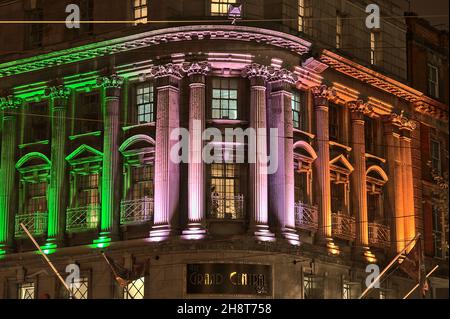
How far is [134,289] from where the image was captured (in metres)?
54.4

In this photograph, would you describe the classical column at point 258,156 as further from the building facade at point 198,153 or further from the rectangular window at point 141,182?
→ the rectangular window at point 141,182

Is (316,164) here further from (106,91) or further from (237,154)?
(106,91)

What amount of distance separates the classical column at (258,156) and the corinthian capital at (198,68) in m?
1.85

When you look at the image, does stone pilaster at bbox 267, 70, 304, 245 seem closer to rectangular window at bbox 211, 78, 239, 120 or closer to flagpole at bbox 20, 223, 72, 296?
rectangular window at bbox 211, 78, 239, 120

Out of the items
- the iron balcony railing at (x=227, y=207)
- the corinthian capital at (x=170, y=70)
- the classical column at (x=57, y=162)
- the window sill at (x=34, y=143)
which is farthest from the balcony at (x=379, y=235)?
the window sill at (x=34, y=143)

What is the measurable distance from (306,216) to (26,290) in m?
14.2

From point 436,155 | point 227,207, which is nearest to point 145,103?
point 227,207

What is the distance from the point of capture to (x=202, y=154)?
54.1m

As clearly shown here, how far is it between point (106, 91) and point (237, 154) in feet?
24.6

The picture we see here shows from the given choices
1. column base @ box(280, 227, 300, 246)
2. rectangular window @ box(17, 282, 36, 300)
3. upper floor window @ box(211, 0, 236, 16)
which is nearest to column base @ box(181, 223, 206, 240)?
column base @ box(280, 227, 300, 246)

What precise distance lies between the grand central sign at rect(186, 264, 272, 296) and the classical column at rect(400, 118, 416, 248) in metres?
13.4

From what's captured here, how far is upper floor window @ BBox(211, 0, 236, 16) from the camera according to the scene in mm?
56062

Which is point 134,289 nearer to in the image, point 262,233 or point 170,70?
point 262,233

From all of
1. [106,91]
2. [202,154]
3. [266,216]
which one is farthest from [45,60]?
[266,216]
